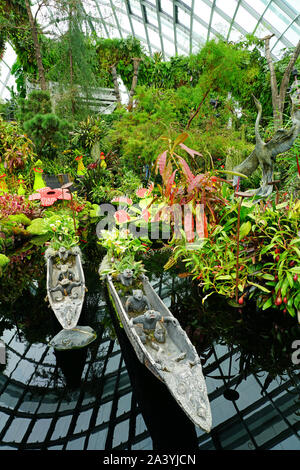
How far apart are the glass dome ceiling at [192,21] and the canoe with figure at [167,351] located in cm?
884

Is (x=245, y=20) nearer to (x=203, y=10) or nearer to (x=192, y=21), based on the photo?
(x=203, y=10)

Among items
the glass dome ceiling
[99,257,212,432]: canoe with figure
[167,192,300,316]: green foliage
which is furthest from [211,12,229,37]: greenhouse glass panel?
[99,257,212,432]: canoe with figure

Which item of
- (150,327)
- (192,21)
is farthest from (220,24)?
Answer: (150,327)

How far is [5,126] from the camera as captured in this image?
7441 millimetres

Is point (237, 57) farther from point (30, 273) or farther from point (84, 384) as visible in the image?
point (84, 384)

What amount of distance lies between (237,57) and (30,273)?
790 cm

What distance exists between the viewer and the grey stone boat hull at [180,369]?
1.75 meters

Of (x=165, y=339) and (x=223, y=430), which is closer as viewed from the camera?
(x=223, y=430)

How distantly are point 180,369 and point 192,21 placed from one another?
46.4 feet

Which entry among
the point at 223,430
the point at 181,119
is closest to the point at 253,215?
the point at 223,430

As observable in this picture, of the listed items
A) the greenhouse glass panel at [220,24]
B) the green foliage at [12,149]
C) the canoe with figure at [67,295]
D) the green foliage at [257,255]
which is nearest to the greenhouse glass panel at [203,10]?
the greenhouse glass panel at [220,24]

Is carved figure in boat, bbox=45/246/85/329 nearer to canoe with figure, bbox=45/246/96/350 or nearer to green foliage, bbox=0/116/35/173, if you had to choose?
canoe with figure, bbox=45/246/96/350

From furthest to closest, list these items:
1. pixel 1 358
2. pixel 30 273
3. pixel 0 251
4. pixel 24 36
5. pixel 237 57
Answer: pixel 24 36 → pixel 237 57 → pixel 0 251 → pixel 30 273 → pixel 1 358

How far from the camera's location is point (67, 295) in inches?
126
